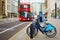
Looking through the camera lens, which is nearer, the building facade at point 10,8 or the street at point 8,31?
the street at point 8,31

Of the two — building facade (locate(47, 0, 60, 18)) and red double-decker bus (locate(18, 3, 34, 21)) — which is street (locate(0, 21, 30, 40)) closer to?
red double-decker bus (locate(18, 3, 34, 21))

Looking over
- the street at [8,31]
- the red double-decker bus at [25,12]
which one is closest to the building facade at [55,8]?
A: the red double-decker bus at [25,12]

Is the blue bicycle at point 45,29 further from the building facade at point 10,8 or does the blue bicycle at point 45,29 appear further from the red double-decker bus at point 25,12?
the building facade at point 10,8

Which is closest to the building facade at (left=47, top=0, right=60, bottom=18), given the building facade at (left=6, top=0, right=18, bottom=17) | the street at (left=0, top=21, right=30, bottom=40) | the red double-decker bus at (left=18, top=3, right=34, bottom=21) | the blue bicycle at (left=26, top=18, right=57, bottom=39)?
the red double-decker bus at (left=18, top=3, right=34, bottom=21)

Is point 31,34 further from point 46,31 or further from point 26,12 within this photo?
point 26,12

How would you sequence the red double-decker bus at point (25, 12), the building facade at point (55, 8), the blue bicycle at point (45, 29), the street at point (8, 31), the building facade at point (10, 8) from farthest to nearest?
the building facade at point (10, 8) < the building facade at point (55, 8) < the red double-decker bus at point (25, 12) < the street at point (8, 31) < the blue bicycle at point (45, 29)

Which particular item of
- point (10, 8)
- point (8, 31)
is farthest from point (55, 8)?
point (8, 31)

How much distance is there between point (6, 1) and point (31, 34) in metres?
74.6

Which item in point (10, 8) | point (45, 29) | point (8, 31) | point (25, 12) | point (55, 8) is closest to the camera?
point (45, 29)

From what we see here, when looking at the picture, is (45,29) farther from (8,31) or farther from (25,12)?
(25,12)

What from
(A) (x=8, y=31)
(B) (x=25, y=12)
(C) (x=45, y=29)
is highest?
(B) (x=25, y=12)

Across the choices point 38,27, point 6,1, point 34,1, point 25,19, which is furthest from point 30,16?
point 6,1

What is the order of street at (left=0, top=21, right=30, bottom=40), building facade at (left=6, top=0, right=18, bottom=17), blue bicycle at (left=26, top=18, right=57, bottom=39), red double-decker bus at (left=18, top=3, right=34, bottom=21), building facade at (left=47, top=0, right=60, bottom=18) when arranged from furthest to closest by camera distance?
building facade at (left=6, top=0, right=18, bottom=17), building facade at (left=47, top=0, right=60, bottom=18), red double-decker bus at (left=18, top=3, right=34, bottom=21), street at (left=0, top=21, right=30, bottom=40), blue bicycle at (left=26, top=18, right=57, bottom=39)

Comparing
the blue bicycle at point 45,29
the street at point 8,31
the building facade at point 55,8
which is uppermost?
the building facade at point 55,8
